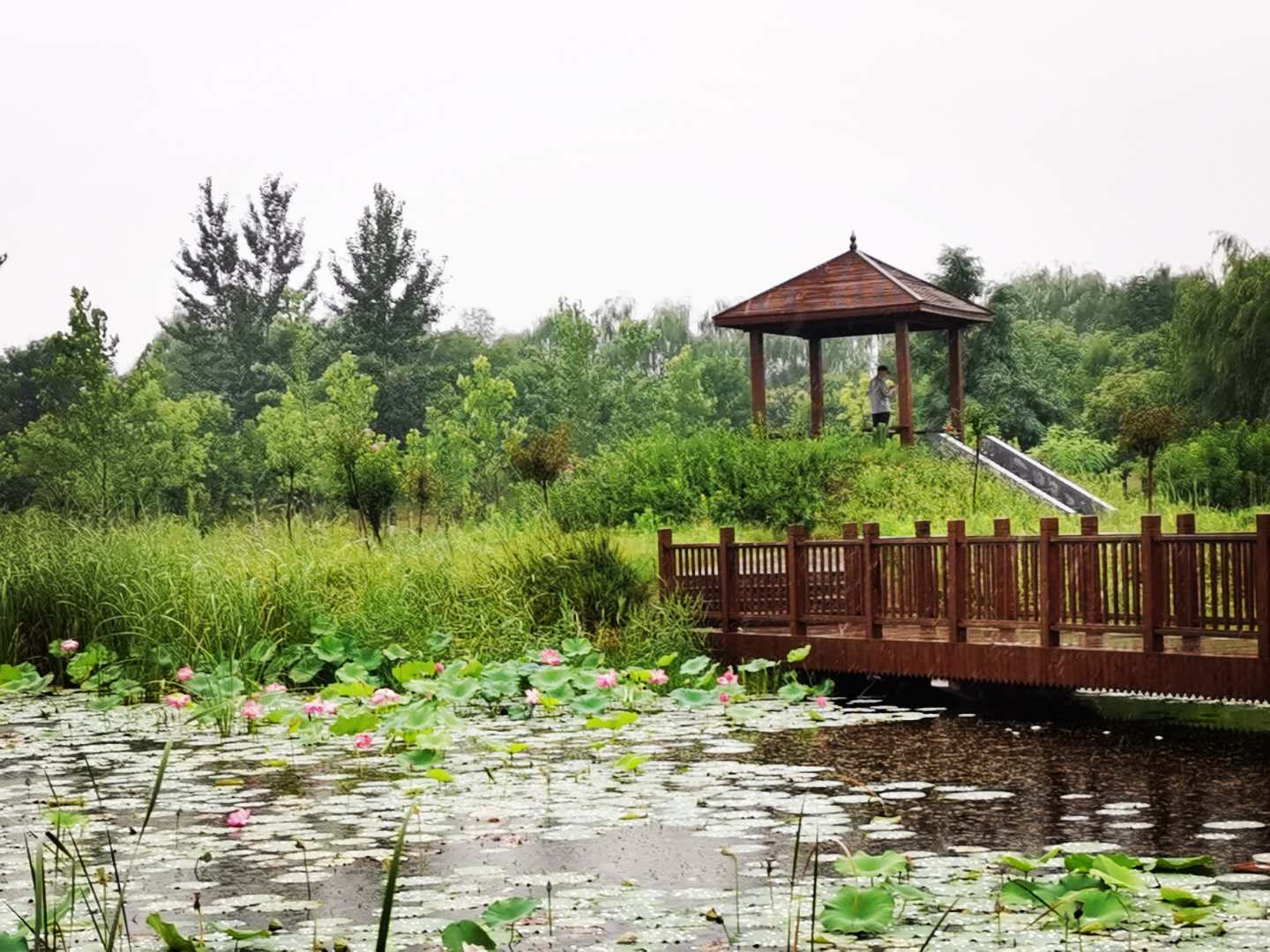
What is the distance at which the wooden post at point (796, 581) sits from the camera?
13.0 m

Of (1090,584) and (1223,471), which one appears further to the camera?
(1223,471)

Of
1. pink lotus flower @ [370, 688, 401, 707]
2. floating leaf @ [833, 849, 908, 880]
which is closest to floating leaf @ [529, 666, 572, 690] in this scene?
pink lotus flower @ [370, 688, 401, 707]

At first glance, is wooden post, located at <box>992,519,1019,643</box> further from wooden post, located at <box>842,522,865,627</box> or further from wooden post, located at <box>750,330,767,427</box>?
wooden post, located at <box>750,330,767,427</box>

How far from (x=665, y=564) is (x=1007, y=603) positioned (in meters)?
3.60

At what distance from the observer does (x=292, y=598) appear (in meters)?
13.2

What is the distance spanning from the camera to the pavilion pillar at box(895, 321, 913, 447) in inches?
941

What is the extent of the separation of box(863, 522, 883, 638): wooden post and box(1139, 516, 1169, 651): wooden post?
A: 2.56 meters

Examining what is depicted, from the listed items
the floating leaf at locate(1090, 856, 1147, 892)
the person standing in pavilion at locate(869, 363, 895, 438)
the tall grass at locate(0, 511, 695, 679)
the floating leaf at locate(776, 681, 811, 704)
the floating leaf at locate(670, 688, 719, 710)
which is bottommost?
the floating leaf at locate(776, 681, 811, 704)

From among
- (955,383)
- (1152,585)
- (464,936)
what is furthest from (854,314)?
(464,936)

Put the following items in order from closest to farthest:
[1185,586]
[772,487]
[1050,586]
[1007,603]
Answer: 1. [1185,586]
2. [1050,586]
3. [1007,603]
4. [772,487]

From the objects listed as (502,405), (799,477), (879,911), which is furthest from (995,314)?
(879,911)

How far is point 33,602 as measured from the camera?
44.8 ft

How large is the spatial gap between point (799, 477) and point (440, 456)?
45.0ft

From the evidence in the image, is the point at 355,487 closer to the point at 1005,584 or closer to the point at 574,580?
the point at 574,580
